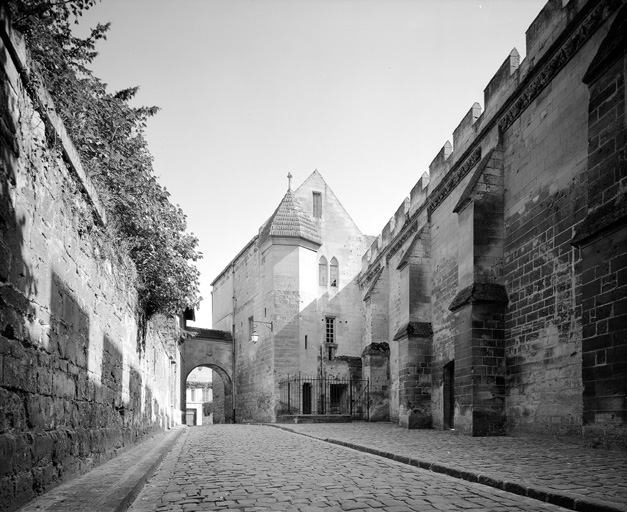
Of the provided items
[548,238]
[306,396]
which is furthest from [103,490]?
[306,396]

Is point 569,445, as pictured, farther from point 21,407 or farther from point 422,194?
point 422,194

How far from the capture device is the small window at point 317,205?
35.7 m

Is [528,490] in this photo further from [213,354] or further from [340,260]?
[213,354]

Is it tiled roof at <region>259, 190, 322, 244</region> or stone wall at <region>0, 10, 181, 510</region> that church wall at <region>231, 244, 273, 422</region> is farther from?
stone wall at <region>0, 10, 181, 510</region>

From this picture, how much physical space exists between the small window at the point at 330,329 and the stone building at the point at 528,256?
6.53 m

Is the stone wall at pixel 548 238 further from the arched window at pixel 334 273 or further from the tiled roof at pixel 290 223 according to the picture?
the arched window at pixel 334 273

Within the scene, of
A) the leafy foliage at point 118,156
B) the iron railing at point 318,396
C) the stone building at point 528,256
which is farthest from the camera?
the iron railing at point 318,396

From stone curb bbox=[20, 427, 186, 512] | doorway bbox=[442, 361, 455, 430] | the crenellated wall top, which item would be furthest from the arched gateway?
stone curb bbox=[20, 427, 186, 512]

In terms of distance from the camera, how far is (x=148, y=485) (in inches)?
254

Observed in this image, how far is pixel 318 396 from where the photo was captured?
31281 millimetres

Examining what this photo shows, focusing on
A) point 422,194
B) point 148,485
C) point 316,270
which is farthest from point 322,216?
point 148,485

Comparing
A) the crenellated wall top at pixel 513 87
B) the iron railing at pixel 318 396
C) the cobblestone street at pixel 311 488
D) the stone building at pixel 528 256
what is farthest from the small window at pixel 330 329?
the cobblestone street at pixel 311 488

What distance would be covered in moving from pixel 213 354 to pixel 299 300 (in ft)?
27.4

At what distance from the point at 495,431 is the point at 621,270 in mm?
6222
